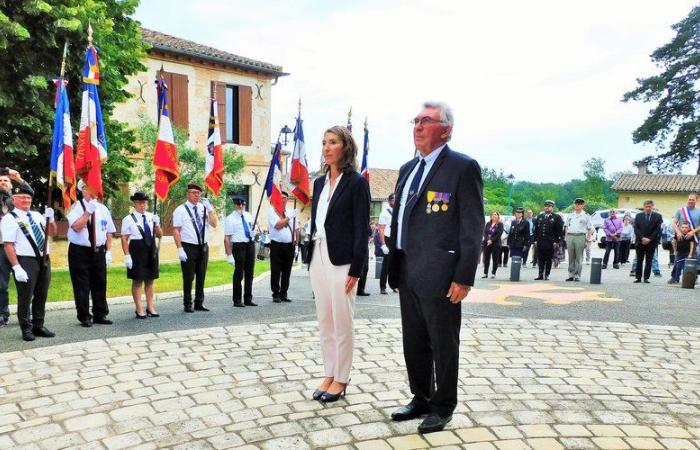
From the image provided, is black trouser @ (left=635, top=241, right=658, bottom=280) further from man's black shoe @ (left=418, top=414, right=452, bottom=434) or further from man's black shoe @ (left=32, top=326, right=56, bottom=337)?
man's black shoe @ (left=32, top=326, right=56, bottom=337)

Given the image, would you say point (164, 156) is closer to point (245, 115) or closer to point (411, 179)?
point (411, 179)

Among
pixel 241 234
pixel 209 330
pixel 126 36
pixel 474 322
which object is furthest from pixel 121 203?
pixel 474 322

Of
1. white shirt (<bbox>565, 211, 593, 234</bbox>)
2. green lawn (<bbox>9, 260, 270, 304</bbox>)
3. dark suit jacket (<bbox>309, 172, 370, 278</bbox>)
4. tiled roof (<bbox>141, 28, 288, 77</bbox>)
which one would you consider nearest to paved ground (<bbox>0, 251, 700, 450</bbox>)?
dark suit jacket (<bbox>309, 172, 370, 278</bbox>)

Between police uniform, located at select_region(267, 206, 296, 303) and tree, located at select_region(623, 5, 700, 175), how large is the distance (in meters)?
41.4

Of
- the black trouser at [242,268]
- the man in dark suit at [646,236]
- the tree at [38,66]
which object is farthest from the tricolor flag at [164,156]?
the man in dark suit at [646,236]

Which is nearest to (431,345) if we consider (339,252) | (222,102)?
(339,252)

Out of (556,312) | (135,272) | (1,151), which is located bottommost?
(556,312)

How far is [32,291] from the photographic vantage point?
22.9 feet

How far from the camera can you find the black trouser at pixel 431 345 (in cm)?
397

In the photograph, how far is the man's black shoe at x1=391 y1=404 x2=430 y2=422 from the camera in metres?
4.22

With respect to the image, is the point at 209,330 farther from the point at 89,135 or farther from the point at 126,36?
the point at 126,36

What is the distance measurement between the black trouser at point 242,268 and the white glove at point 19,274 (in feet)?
11.6

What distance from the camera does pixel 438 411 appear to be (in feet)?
13.4

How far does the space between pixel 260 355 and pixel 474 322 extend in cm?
310
